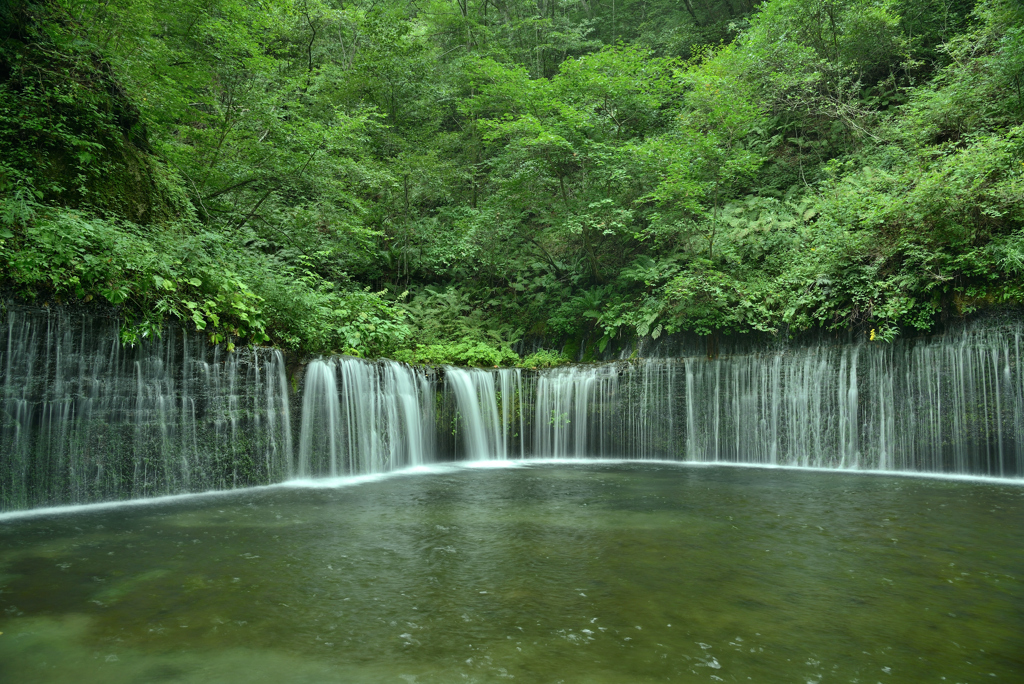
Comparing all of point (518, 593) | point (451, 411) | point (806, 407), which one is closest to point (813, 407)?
point (806, 407)

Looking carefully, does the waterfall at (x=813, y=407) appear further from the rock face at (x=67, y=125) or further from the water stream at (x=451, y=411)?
the rock face at (x=67, y=125)

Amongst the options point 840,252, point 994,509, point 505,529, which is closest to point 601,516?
point 505,529

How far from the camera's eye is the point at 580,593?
4.05 m

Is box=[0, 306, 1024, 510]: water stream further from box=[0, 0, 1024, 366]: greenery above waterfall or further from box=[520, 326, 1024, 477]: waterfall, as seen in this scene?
box=[0, 0, 1024, 366]: greenery above waterfall

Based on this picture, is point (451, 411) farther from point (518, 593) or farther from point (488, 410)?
point (518, 593)

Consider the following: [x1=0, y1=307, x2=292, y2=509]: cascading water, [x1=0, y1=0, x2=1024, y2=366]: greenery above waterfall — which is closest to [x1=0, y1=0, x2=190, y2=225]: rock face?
[x1=0, y1=0, x2=1024, y2=366]: greenery above waterfall

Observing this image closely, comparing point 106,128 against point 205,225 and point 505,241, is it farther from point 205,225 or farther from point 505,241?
point 505,241

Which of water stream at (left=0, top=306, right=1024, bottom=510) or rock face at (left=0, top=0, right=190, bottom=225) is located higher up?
rock face at (left=0, top=0, right=190, bottom=225)

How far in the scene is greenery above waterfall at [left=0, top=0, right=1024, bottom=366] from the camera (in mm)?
8672

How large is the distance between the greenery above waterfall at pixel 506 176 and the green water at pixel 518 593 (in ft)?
12.9

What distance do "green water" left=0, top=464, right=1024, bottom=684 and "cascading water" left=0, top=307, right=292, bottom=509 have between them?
781 mm

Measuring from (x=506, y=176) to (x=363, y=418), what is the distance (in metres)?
8.97

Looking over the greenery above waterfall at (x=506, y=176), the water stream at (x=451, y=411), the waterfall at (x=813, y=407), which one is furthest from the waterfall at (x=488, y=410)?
the greenery above waterfall at (x=506, y=176)

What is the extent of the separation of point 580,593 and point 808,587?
169 cm
